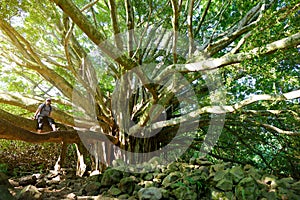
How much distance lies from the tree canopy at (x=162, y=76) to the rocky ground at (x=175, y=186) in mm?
771

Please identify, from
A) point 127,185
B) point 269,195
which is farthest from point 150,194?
point 269,195

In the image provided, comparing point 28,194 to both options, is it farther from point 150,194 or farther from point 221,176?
point 221,176

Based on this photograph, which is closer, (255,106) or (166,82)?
(166,82)

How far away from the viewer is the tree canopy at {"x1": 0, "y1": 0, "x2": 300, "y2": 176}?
3.51 m

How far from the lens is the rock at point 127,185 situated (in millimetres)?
3011

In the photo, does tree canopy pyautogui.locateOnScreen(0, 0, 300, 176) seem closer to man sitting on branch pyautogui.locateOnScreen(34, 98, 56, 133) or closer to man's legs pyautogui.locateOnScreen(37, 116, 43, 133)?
man's legs pyautogui.locateOnScreen(37, 116, 43, 133)

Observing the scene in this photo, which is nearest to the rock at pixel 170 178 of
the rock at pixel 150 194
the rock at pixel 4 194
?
the rock at pixel 150 194

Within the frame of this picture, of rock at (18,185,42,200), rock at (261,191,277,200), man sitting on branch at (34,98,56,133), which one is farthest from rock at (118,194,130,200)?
man sitting on branch at (34,98,56,133)

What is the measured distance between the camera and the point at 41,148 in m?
6.86

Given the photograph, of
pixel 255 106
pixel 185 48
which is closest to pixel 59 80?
pixel 185 48

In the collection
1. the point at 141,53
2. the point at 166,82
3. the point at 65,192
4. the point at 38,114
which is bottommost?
the point at 65,192

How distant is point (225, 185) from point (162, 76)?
2070mm

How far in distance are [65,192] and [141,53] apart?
3.42 meters

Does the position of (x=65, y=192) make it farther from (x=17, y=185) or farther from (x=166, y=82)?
(x=166, y=82)
